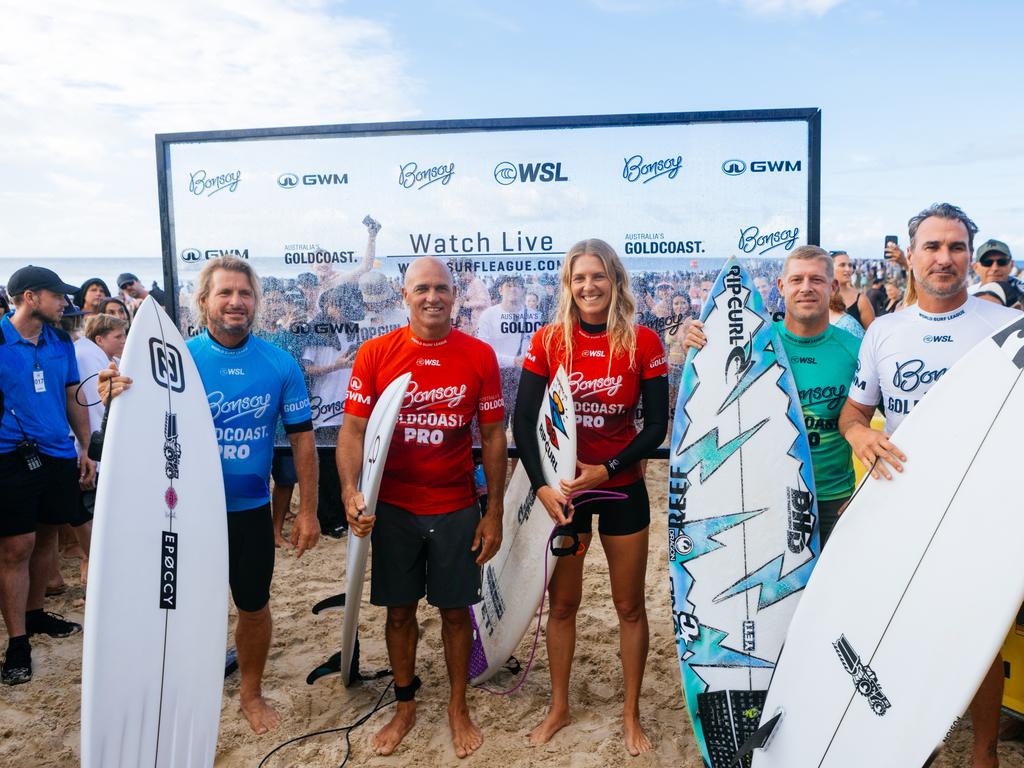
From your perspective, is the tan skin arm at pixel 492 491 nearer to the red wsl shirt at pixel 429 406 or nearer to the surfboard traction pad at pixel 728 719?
the red wsl shirt at pixel 429 406

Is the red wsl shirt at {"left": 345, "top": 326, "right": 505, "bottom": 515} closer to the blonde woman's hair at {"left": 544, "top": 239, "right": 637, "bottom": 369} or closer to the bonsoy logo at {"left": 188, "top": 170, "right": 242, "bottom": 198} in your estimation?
the blonde woman's hair at {"left": 544, "top": 239, "right": 637, "bottom": 369}

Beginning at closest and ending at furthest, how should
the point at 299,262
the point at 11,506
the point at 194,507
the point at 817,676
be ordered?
the point at 817,676
the point at 194,507
the point at 11,506
the point at 299,262

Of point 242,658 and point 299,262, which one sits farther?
point 299,262

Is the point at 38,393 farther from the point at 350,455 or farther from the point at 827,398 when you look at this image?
the point at 827,398

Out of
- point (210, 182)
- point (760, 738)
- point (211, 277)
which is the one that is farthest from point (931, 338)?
point (210, 182)

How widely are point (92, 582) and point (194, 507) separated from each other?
1.25ft

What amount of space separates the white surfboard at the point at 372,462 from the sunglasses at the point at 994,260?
13.9 feet

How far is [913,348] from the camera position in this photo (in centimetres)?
216

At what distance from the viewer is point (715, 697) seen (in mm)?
2369

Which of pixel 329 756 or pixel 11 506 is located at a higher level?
pixel 11 506

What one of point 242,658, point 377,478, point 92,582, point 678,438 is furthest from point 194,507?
point 678,438

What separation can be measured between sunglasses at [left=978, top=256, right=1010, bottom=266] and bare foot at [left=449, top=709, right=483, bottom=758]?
14.4ft

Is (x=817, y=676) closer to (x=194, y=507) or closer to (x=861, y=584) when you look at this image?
(x=861, y=584)

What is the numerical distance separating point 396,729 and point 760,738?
125 cm
